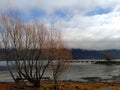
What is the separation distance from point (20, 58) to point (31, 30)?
3.84 m

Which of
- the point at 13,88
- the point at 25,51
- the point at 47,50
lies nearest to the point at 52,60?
the point at 47,50

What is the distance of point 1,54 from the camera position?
3284 cm

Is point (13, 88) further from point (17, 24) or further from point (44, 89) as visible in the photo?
point (17, 24)

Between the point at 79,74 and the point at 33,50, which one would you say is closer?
the point at 33,50

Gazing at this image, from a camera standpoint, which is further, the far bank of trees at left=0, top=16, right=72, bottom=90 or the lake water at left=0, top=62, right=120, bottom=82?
the lake water at left=0, top=62, right=120, bottom=82

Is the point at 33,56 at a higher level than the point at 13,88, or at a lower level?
higher

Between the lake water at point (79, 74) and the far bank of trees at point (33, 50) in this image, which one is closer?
the far bank of trees at point (33, 50)

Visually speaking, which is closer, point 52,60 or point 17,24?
point 17,24

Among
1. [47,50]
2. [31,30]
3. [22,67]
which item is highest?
[31,30]

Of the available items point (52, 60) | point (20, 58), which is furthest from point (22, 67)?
point (52, 60)

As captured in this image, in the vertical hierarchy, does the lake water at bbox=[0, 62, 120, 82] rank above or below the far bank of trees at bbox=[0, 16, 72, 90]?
below

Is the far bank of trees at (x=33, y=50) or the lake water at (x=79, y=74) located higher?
the far bank of trees at (x=33, y=50)

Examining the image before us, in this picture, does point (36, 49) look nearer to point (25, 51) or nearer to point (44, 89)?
point (25, 51)

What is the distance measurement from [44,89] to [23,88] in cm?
272
